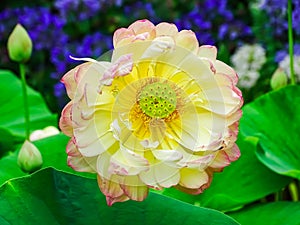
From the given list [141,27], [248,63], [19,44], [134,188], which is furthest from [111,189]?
[248,63]

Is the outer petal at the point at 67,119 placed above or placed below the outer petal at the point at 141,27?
below

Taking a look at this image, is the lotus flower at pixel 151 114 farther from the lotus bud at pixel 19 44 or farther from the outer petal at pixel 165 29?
the lotus bud at pixel 19 44

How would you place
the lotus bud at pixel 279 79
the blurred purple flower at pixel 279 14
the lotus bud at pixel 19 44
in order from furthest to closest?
the blurred purple flower at pixel 279 14
the lotus bud at pixel 279 79
the lotus bud at pixel 19 44

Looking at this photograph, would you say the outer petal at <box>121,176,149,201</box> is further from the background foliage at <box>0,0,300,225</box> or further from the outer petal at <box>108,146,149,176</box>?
the background foliage at <box>0,0,300,225</box>

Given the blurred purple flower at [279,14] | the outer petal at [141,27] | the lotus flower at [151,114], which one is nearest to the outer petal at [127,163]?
the lotus flower at [151,114]

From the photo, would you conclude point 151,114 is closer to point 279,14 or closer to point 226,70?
point 226,70

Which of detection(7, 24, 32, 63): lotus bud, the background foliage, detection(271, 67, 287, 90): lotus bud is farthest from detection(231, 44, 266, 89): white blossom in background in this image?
detection(7, 24, 32, 63): lotus bud

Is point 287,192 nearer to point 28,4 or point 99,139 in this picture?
point 99,139

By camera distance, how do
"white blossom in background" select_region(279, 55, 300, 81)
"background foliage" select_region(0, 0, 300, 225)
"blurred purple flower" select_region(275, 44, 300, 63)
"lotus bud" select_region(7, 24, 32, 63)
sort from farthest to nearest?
"blurred purple flower" select_region(275, 44, 300, 63), "white blossom in background" select_region(279, 55, 300, 81), "lotus bud" select_region(7, 24, 32, 63), "background foliage" select_region(0, 0, 300, 225)
